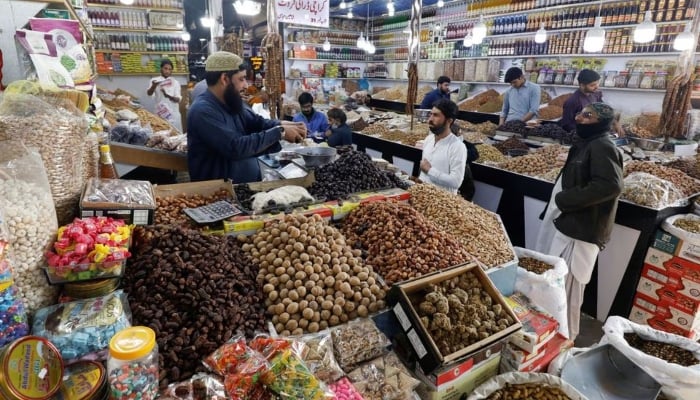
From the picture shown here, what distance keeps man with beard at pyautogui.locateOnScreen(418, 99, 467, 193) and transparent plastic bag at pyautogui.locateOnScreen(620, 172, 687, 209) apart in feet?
4.11

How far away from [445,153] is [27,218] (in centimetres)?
291

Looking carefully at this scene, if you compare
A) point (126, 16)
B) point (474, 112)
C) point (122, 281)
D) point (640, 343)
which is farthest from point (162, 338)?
point (126, 16)

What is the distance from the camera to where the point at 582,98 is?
5270 mm

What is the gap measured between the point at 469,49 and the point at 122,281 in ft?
29.1

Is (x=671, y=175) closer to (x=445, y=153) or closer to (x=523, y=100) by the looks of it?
(x=445, y=153)

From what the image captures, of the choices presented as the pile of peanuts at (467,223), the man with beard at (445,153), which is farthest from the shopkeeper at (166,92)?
the pile of peanuts at (467,223)

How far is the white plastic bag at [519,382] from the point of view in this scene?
171 centimetres

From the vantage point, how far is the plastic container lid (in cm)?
106

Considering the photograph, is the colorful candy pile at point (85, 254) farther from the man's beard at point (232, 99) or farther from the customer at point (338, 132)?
the customer at point (338, 132)

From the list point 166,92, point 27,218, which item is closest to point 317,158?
point 27,218

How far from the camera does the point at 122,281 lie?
62.1 inches

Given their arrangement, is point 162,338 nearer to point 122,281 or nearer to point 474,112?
point 122,281

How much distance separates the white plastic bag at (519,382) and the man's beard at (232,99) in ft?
8.20

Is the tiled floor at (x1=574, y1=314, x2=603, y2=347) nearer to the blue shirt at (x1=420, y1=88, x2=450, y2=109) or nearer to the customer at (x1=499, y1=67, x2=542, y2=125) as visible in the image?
the customer at (x1=499, y1=67, x2=542, y2=125)
